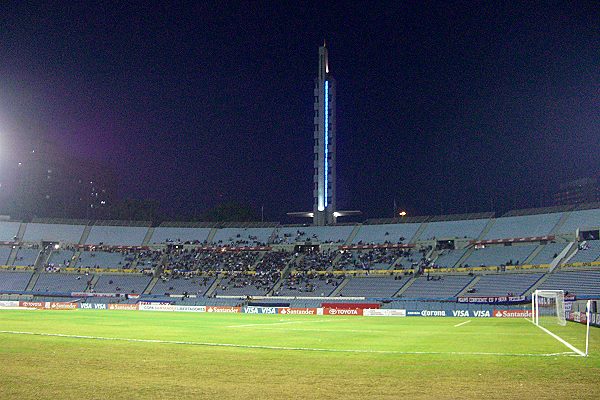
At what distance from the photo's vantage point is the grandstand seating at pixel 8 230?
337ft

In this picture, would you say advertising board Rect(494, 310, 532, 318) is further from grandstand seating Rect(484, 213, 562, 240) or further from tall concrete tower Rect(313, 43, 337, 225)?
tall concrete tower Rect(313, 43, 337, 225)

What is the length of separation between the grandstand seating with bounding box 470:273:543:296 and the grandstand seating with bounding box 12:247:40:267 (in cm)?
7142

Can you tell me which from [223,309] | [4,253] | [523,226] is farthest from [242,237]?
[523,226]

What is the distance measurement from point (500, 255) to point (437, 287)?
10354mm

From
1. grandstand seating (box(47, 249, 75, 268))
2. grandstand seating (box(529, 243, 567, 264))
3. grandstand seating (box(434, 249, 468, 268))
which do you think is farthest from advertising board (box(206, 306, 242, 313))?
grandstand seating (box(529, 243, 567, 264))

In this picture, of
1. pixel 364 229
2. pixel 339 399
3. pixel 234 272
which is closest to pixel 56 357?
pixel 339 399

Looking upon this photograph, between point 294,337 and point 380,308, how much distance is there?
40.3 metres

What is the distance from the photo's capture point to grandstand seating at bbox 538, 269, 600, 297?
202ft

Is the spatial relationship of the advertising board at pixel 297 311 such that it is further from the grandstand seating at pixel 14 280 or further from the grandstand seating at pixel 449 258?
the grandstand seating at pixel 14 280

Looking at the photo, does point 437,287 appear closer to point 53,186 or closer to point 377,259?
point 377,259

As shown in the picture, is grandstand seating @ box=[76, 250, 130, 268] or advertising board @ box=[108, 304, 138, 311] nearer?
advertising board @ box=[108, 304, 138, 311]

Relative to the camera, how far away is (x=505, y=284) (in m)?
71.7

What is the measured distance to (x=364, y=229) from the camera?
9694 cm

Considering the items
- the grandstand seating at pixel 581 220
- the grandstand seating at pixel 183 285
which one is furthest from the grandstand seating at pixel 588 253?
the grandstand seating at pixel 183 285
